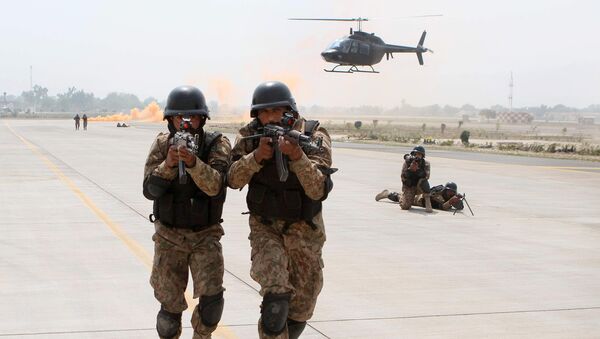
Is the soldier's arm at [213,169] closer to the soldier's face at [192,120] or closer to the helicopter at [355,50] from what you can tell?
the soldier's face at [192,120]

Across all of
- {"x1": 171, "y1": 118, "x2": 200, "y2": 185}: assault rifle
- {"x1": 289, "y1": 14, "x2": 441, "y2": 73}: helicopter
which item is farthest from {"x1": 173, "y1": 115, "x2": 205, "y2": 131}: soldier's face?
{"x1": 289, "y1": 14, "x2": 441, "y2": 73}: helicopter

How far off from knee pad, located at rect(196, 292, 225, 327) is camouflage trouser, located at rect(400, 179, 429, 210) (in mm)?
10347

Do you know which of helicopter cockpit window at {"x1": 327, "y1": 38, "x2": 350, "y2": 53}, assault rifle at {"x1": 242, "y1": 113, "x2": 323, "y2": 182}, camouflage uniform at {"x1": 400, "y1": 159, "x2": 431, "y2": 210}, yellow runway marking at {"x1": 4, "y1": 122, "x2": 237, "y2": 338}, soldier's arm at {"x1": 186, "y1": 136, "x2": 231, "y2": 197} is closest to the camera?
assault rifle at {"x1": 242, "y1": 113, "x2": 323, "y2": 182}

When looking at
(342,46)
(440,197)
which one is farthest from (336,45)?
(440,197)

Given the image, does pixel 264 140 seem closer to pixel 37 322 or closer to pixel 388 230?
pixel 37 322

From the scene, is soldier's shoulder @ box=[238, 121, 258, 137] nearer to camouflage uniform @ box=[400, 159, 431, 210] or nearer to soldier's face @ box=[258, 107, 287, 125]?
soldier's face @ box=[258, 107, 287, 125]

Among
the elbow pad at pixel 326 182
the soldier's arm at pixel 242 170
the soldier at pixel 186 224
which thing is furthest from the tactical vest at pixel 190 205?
the elbow pad at pixel 326 182

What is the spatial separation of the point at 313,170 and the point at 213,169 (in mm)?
626

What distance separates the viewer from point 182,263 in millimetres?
5602

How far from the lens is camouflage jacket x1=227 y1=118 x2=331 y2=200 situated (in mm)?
5309

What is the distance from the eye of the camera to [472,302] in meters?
8.00

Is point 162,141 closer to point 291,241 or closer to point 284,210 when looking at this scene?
point 284,210

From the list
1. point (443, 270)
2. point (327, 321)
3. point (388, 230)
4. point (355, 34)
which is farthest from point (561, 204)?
point (355, 34)

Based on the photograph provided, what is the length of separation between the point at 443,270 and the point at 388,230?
3.32 meters
